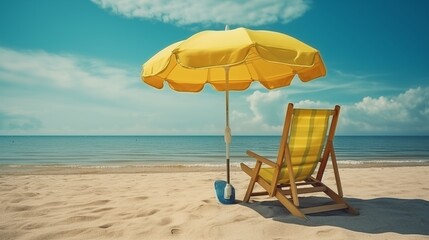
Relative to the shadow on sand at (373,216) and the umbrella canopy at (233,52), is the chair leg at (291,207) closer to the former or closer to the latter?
the shadow on sand at (373,216)

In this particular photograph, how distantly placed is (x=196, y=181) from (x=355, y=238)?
4.12 metres

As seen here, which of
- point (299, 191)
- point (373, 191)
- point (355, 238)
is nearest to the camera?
point (355, 238)

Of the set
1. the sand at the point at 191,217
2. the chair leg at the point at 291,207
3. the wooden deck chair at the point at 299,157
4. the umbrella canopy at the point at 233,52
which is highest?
the umbrella canopy at the point at 233,52

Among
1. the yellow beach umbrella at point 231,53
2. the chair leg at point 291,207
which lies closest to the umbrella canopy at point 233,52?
the yellow beach umbrella at point 231,53

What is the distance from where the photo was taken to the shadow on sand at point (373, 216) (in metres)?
2.98

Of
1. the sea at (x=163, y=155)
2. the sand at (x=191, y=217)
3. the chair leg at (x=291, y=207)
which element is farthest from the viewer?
the sea at (x=163, y=155)

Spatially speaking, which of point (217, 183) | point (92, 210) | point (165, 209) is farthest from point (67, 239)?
point (217, 183)

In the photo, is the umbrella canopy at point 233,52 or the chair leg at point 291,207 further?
the chair leg at point 291,207

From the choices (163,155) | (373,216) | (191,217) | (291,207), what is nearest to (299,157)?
(291,207)

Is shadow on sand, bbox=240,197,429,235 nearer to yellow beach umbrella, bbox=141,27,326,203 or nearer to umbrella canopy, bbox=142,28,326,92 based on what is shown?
yellow beach umbrella, bbox=141,27,326,203

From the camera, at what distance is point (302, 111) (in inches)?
131

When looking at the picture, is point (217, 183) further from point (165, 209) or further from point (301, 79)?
point (301, 79)

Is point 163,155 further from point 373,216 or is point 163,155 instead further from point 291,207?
point 373,216

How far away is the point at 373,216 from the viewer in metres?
3.38
